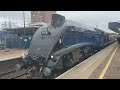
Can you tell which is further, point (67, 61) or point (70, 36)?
point (70, 36)

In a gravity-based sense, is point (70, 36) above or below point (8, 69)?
above

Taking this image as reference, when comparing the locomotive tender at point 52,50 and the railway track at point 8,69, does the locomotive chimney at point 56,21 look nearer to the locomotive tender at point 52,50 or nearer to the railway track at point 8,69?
the locomotive tender at point 52,50

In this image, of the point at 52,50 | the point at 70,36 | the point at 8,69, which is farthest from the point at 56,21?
the point at 8,69

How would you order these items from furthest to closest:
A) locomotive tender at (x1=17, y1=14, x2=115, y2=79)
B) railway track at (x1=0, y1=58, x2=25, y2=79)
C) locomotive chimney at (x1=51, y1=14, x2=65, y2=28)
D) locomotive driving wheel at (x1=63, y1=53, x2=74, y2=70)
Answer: railway track at (x1=0, y1=58, x2=25, y2=79)
locomotive chimney at (x1=51, y1=14, x2=65, y2=28)
locomotive driving wheel at (x1=63, y1=53, x2=74, y2=70)
locomotive tender at (x1=17, y1=14, x2=115, y2=79)

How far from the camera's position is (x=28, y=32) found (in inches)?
1769

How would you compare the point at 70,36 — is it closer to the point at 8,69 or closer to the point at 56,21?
the point at 56,21

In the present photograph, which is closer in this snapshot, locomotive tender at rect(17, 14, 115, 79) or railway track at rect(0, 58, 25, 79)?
locomotive tender at rect(17, 14, 115, 79)

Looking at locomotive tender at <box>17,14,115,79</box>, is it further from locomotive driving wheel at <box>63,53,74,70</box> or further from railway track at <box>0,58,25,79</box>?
railway track at <box>0,58,25,79</box>

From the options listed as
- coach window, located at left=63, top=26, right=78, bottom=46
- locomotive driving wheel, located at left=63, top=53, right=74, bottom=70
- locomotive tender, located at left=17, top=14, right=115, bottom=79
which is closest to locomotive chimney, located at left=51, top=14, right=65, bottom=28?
locomotive tender, located at left=17, top=14, right=115, bottom=79

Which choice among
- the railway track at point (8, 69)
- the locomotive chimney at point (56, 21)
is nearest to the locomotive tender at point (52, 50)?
the locomotive chimney at point (56, 21)

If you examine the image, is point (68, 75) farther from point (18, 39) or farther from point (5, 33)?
point (5, 33)

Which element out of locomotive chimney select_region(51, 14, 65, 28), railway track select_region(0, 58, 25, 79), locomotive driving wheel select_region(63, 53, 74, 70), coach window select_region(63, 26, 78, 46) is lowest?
railway track select_region(0, 58, 25, 79)

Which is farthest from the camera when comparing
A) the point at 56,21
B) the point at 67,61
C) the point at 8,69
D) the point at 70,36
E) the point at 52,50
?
the point at 8,69
